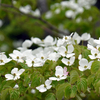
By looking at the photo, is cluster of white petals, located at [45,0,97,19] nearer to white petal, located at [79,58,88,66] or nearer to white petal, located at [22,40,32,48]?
white petal, located at [22,40,32,48]

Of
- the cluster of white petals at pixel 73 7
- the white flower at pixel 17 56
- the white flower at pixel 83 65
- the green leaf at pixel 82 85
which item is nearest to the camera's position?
the green leaf at pixel 82 85

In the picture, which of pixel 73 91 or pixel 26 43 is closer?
pixel 73 91

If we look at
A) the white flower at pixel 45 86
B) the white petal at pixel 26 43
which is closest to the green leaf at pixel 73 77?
the white flower at pixel 45 86

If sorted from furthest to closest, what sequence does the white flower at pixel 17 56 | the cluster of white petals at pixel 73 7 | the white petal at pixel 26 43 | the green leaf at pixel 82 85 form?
the cluster of white petals at pixel 73 7
the white petal at pixel 26 43
the white flower at pixel 17 56
the green leaf at pixel 82 85

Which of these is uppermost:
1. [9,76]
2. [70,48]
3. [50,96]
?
[70,48]

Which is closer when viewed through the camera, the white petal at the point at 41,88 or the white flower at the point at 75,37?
the white petal at the point at 41,88

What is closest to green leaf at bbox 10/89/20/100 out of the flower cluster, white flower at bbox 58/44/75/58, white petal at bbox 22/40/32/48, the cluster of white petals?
the flower cluster

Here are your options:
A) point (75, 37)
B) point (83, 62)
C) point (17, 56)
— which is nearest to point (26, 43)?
point (17, 56)

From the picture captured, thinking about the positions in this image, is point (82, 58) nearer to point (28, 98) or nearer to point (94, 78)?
point (94, 78)

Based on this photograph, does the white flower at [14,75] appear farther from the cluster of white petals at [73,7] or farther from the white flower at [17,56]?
the cluster of white petals at [73,7]

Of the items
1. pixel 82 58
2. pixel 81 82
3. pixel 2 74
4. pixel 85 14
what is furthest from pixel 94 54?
pixel 85 14

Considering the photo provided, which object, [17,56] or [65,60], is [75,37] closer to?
[65,60]

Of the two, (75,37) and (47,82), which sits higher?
(75,37)
